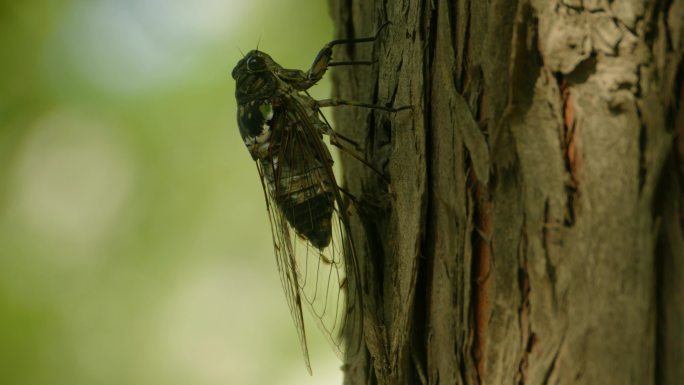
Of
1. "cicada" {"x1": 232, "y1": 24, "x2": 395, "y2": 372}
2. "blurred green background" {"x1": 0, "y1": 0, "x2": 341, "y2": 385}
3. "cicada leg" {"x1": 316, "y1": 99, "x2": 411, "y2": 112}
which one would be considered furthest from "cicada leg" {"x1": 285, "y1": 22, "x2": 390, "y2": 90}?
"blurred green background" {"x1": 0, "y1": 0, "x2": 341, "y2": 385}

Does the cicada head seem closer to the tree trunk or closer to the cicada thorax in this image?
the cicada thorax

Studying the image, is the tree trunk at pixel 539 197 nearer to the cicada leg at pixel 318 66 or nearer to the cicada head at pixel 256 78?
the cicada leg at pixel 318 66

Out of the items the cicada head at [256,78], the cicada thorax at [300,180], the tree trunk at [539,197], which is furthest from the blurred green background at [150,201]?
the tree trunk at [539,197]

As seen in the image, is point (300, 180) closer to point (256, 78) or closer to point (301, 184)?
point (301, 184)

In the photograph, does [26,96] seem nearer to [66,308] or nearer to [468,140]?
[66,308]

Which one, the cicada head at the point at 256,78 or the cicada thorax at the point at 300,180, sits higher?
the cicada head at the point at 256,78

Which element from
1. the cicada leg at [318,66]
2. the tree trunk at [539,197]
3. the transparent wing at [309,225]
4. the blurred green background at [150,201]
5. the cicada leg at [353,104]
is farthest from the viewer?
the blurred green background at [150,201]

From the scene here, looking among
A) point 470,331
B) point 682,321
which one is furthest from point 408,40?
point 682,321
